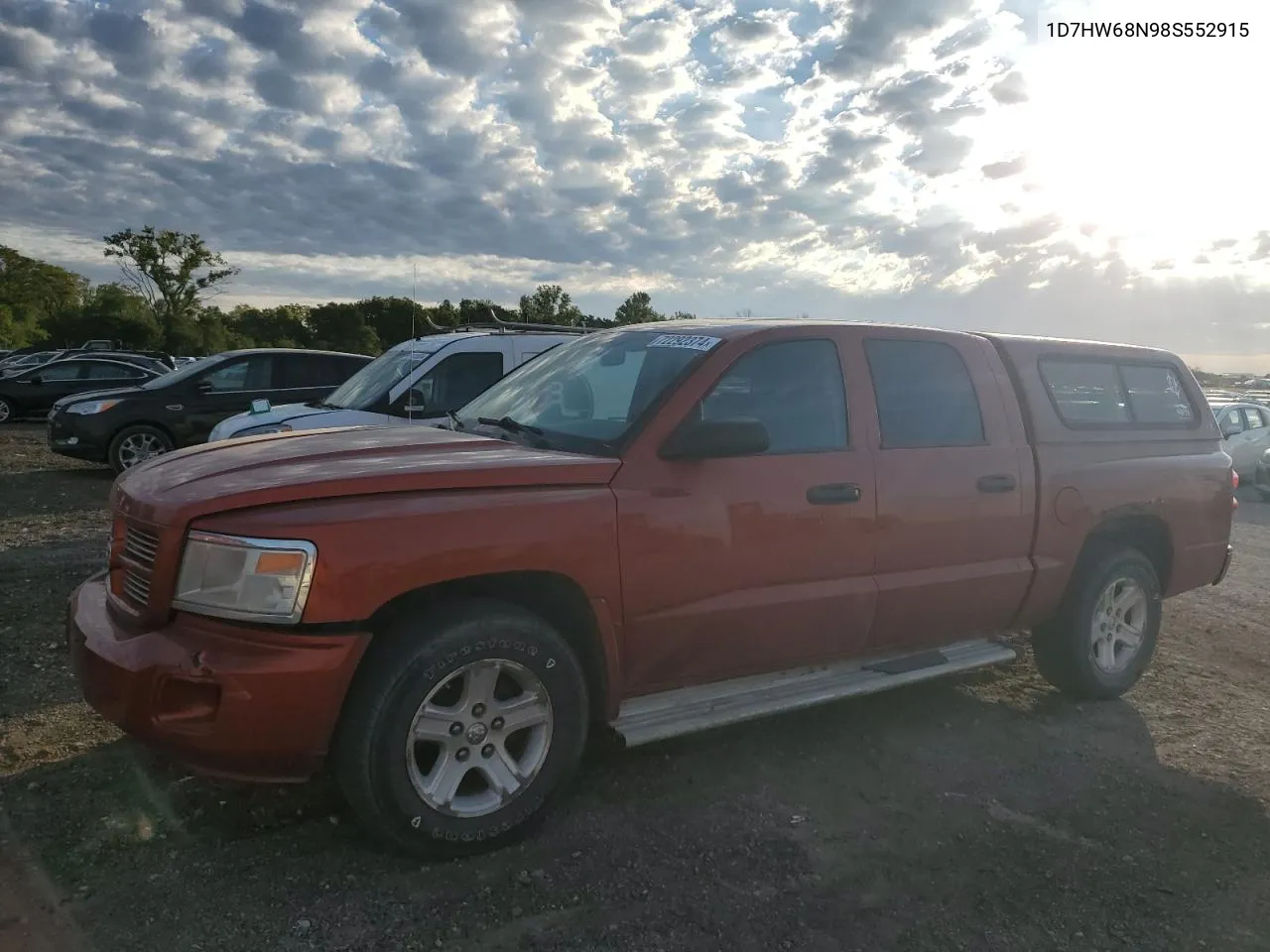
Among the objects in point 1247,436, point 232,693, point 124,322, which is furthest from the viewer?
point 124,322

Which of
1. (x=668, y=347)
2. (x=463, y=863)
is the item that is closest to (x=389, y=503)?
(x=463, y=863)

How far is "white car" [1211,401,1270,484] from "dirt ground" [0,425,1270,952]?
461 inches

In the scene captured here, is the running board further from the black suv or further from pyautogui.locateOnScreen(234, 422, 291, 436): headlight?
the black suv

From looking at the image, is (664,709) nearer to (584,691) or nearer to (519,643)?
(584,691)

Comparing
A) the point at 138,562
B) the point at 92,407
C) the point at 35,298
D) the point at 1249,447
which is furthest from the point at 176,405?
the point at 35,298

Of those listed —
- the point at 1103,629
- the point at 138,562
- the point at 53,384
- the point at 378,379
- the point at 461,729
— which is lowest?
the point at 53,384

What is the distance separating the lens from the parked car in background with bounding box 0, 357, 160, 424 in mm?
19688

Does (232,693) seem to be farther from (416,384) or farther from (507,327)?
(507,327)

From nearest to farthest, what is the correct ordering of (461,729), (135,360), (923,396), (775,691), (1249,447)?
(461,729) < (775,691) < (923,396) < (1249,447) < (135,360)

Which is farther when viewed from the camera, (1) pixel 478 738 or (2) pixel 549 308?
(2) pixel 549 308

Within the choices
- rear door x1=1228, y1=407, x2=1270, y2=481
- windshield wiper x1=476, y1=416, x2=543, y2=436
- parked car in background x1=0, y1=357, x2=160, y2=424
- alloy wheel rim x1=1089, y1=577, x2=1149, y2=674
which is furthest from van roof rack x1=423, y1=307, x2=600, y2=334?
parked car in background x1=0, y1=357, x2=160, y2=424

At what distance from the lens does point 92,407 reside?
1125cm

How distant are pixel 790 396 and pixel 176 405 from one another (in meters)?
9.68

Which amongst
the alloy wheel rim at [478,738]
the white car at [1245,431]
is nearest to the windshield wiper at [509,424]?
the alloy wheel rim at [478,738]
